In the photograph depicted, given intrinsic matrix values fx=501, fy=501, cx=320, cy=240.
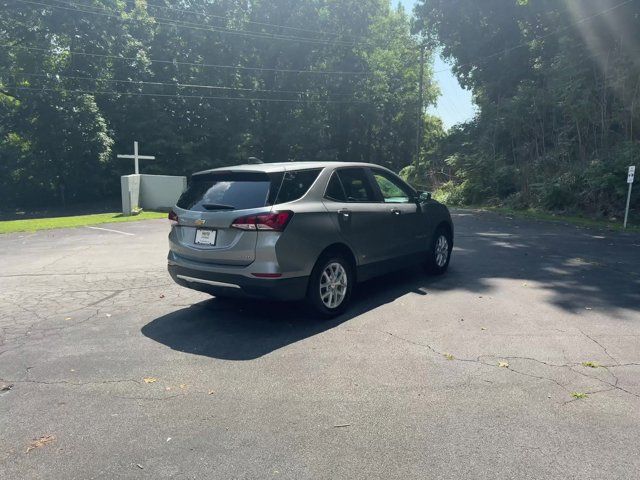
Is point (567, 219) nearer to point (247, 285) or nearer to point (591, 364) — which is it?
point (591, 364)

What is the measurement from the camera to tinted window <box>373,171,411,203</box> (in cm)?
684

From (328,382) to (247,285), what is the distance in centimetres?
152

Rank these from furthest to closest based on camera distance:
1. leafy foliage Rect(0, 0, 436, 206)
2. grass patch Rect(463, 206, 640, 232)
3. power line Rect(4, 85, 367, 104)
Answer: leafy foliage Rect(0, 0, 436, 206) < power line Rect(4, 85, 367, 104) < grass patch Rect(463, 206, 640, 232)

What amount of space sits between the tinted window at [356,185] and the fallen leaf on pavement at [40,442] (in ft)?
13.1

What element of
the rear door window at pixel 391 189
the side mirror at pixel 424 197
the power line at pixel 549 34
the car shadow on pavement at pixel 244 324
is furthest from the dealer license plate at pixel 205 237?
the power line at pixel 549 34

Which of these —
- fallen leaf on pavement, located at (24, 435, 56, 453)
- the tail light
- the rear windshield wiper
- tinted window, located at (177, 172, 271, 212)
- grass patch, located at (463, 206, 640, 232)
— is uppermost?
tinted window, located at (177, 172, 271, 212)

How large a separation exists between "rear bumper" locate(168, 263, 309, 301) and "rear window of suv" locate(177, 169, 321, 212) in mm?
736

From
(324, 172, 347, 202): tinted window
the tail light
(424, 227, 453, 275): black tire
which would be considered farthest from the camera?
(424, 227, 453, 275): black tire

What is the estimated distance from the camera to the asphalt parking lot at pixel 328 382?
9.96 feet

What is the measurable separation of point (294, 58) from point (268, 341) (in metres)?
40.7

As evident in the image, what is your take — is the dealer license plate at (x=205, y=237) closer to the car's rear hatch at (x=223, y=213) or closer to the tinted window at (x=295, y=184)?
the car's rear hatch at (x=223, y=213)

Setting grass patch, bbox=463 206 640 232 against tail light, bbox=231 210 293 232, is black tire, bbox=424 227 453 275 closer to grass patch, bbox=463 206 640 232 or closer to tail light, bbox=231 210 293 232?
tail light, bbox=231 210 293 232

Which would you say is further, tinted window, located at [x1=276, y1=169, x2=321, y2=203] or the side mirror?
the side mirror

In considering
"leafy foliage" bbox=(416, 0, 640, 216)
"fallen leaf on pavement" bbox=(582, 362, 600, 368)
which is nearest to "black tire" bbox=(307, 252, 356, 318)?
"fallen leaf on pavement" bbox=(582, 362, 600, 368)
